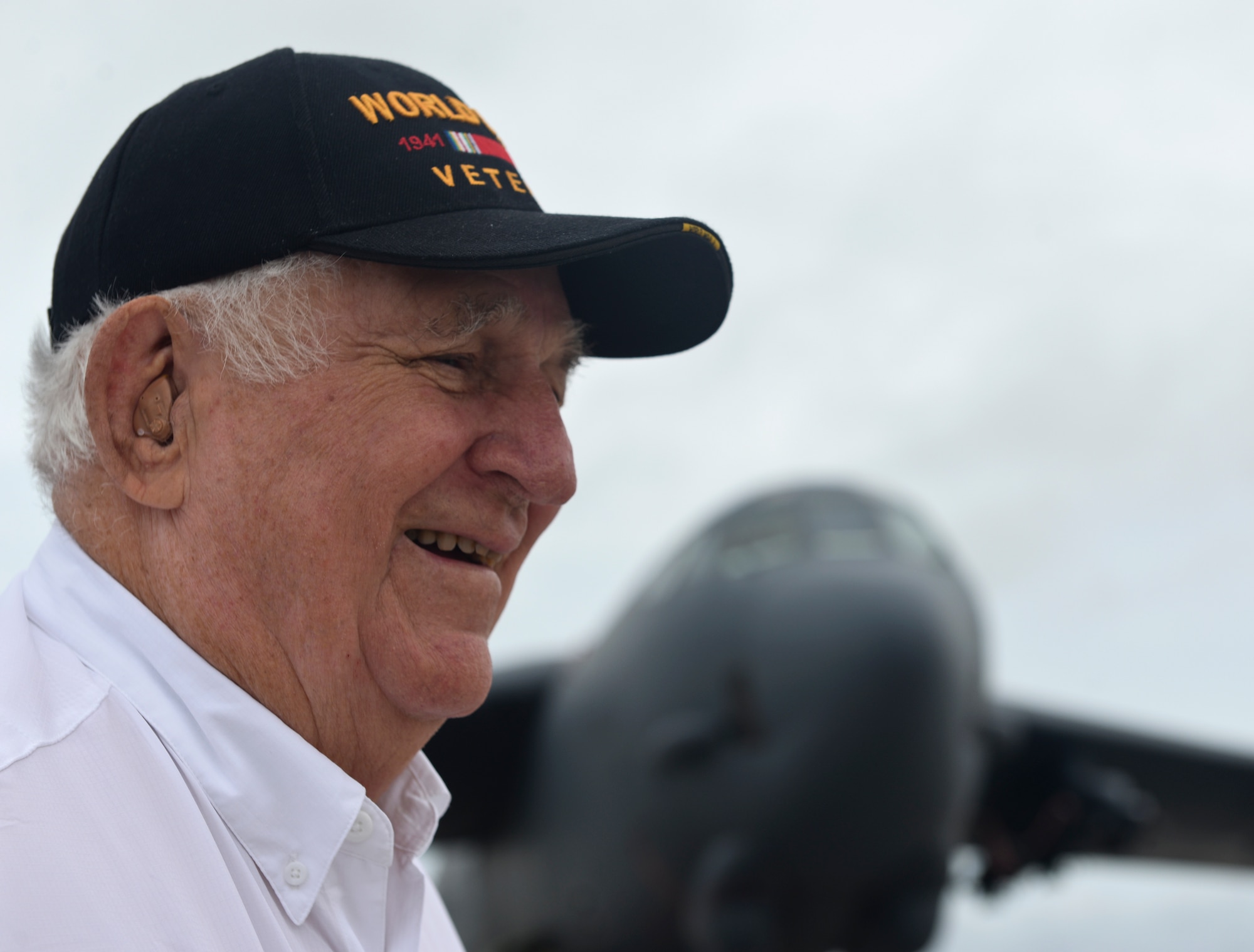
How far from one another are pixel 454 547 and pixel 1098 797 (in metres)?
9.84

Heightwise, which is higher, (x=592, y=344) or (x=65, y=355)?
(x=65, y=355)

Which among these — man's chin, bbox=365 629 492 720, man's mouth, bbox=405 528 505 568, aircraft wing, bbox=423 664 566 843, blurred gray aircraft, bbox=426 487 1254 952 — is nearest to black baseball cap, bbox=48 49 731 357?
man's mouth, bbox=405 528 505 568

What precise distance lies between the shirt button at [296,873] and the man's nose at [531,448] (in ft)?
1.81

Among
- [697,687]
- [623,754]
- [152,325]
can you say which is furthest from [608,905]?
[152,325]

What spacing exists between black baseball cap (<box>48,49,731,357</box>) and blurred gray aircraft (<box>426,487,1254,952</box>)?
201 inches

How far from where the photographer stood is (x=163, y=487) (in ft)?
4.74

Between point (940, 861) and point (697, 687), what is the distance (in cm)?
178

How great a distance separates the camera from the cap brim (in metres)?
1.43

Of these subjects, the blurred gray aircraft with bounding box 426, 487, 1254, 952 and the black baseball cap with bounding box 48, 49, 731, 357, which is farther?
the blurred gray aircraft with bounding box 426, 487, 1254, 952

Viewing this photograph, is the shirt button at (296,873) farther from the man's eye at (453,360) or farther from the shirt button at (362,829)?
the man's eye at (453,360)

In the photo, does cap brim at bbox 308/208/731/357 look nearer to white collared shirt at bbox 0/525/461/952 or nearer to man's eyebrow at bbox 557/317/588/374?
man's eyebrow at bbox 557/317/588/374

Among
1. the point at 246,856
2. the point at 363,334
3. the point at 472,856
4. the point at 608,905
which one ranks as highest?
the point at 363,334

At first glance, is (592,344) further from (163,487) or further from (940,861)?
(940,861)

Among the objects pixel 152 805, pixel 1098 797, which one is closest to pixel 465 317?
pixel 152 805
